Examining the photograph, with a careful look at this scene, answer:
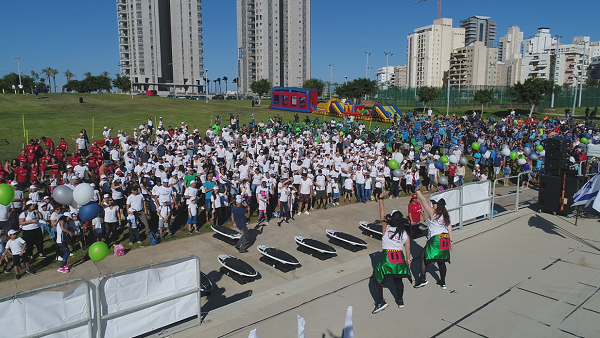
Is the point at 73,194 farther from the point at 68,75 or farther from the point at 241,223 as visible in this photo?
the point at 68,75

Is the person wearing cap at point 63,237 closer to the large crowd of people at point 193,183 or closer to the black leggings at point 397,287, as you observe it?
the large crowd of people at point 193,183

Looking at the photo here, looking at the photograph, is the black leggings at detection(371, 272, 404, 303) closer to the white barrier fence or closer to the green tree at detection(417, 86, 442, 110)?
the white barrier fence

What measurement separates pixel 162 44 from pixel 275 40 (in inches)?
1358

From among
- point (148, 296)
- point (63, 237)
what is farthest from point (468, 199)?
point (63, 237)

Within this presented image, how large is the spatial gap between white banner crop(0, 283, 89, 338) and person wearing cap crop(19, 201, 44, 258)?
573cm

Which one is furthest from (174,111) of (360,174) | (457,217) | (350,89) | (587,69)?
(587,69)

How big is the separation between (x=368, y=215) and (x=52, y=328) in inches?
427

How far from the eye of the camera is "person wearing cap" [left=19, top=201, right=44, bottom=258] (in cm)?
959

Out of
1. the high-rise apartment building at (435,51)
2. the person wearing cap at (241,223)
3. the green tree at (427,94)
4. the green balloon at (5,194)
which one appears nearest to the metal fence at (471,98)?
the green tree at (427,94)

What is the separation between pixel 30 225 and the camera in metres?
9.66

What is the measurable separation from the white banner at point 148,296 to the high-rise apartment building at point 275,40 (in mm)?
126446

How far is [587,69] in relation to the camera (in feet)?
572

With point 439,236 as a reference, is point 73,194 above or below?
above

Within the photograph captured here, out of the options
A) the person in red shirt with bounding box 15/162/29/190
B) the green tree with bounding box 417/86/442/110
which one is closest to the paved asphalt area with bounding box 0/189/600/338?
the person in red shirt with bounding box 15/162/29/190
